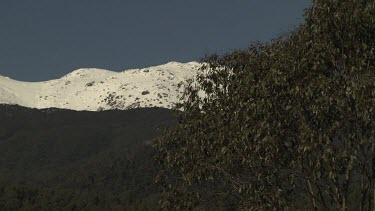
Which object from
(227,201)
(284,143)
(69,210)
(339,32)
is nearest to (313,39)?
(339,32)

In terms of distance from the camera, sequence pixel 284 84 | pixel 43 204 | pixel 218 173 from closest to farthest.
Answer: pixel 284 84 < pixel 218 173 < pixel 43 204

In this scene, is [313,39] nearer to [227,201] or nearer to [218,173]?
[218,173]

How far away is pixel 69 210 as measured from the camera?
646 feet

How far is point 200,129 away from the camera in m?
29.7

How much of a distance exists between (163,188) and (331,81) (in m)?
10.5

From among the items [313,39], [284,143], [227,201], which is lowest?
[227,201]

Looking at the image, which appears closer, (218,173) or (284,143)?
(284,143)

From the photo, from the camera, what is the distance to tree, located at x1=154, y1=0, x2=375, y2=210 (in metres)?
24.4

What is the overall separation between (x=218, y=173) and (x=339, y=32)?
8.05 m

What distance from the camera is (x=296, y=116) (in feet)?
86.3

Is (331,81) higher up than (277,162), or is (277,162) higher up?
(331,81)

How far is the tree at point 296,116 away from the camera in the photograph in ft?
79.9

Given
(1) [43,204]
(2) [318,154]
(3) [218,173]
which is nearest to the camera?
(2) [318,154]

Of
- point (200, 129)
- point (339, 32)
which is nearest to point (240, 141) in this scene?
point (200, 129)
